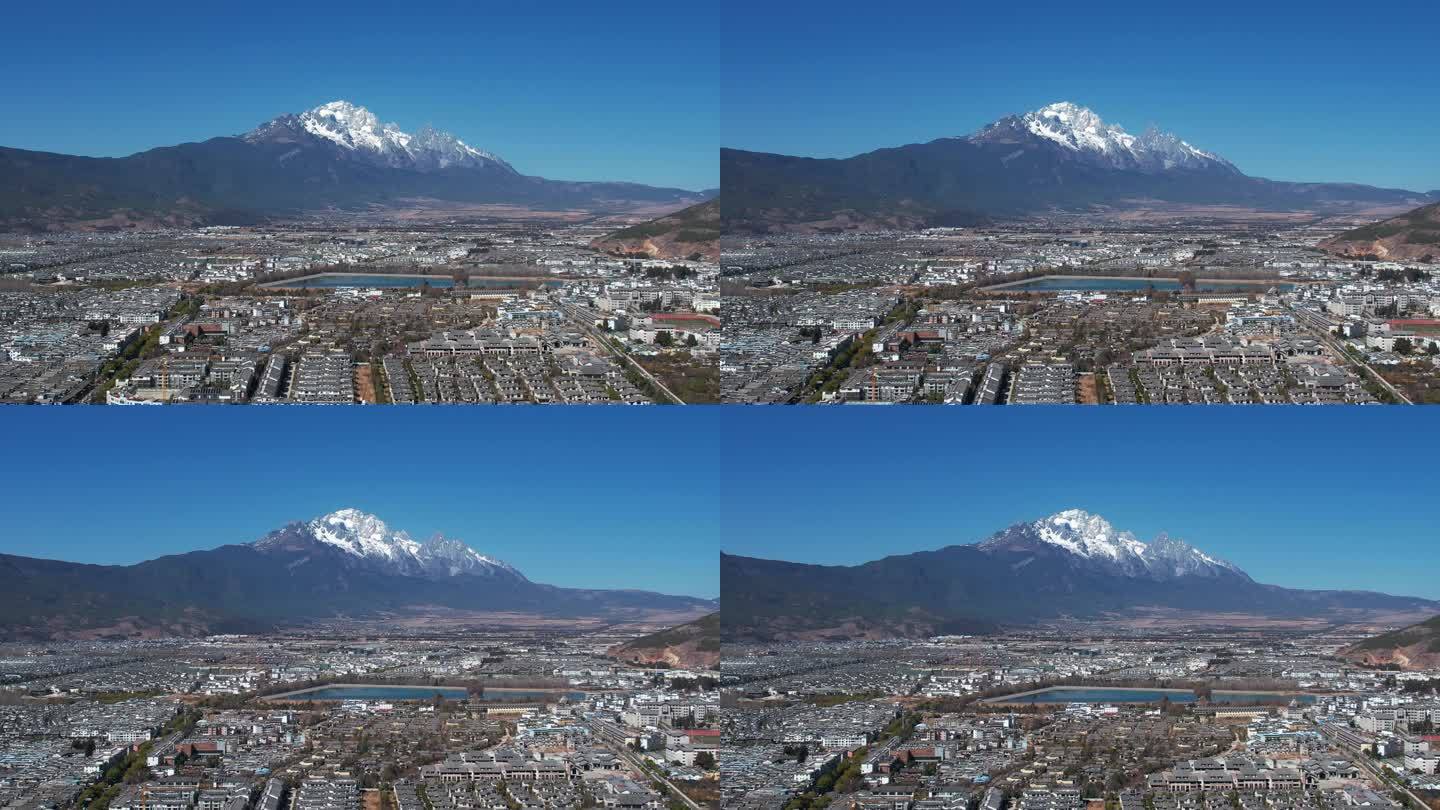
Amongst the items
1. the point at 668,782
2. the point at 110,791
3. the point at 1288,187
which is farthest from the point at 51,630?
the point at 1288,187

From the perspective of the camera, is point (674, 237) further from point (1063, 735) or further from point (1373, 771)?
point (1373, 771)

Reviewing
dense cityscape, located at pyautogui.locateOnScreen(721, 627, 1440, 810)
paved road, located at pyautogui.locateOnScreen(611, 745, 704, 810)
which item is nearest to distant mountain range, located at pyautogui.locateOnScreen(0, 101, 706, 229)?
dense cityscape, located at pyautogui.locateOnScreen(721, 627, 1440, 810)

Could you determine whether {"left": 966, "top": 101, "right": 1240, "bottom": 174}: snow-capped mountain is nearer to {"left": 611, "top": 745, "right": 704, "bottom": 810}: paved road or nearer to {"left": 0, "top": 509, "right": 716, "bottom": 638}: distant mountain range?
{"left": 0, "top": 509, "right": 716, "bottom": 638}: distant mountain range

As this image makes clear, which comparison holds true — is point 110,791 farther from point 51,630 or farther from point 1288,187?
point 1288,187

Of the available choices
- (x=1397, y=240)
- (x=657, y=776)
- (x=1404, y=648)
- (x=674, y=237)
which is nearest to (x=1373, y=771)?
(x=657, y=776)

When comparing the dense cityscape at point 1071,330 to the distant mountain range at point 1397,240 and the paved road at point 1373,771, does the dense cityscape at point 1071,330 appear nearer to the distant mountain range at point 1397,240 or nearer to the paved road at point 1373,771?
the distant mountain range at point 1397,240
